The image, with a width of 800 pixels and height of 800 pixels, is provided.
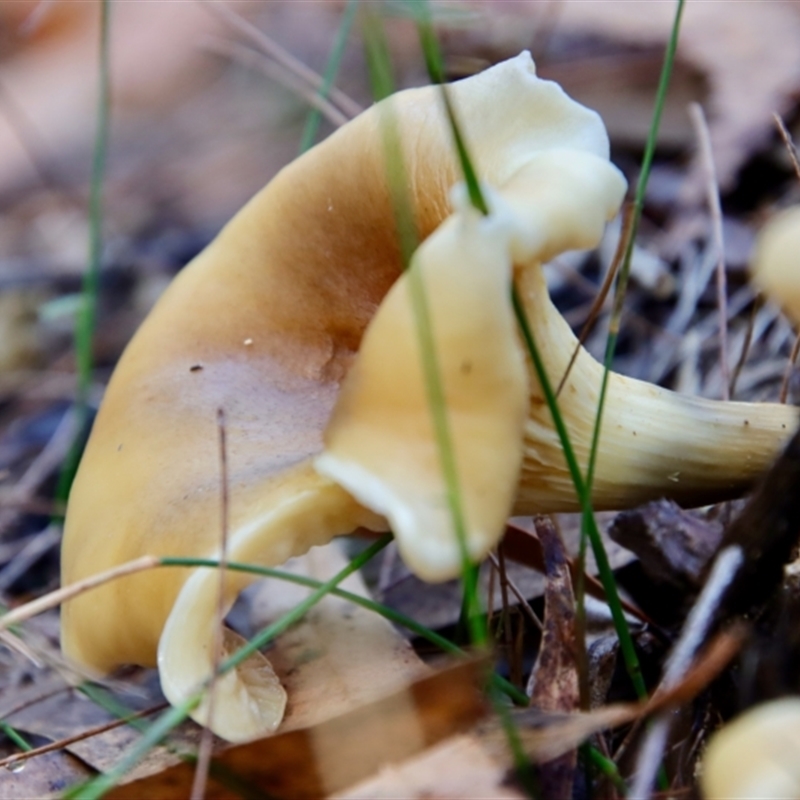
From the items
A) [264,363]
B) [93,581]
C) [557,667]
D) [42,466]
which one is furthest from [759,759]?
[42,466]

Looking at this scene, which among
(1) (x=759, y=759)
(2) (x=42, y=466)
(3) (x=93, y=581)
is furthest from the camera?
(2) (x=42, y=466)

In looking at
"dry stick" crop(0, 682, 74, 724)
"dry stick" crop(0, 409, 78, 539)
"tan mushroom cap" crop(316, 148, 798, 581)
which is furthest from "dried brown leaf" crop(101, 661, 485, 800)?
"dry stick" crop(0, 409, 78, 539)

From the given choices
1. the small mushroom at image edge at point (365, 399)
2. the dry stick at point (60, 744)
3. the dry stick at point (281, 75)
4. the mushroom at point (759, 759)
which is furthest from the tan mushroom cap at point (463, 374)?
the dry stick at point (281, 75)

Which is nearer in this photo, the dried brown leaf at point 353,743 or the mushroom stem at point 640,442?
the dried brown leaf at point 353,743

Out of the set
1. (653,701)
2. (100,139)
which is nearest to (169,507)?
(653,701)

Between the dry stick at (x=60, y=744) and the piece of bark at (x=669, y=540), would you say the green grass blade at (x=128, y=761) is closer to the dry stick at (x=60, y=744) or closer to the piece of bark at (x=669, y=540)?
the dry stick at (x=60, y=744)

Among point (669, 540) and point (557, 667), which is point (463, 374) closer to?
point (557, 667)
